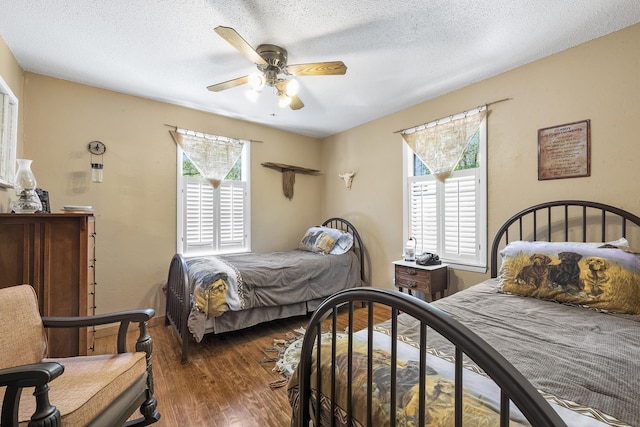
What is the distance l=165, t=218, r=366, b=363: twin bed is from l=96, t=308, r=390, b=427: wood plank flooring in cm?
17

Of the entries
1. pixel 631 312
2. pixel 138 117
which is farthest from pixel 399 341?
pixel 138 117

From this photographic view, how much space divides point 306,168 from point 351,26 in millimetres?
2668

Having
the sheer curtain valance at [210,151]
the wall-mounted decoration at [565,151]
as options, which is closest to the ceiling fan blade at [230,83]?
the sheer curtain valance at [210,151]

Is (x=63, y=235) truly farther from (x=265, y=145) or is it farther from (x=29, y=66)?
(x=265, y=145)

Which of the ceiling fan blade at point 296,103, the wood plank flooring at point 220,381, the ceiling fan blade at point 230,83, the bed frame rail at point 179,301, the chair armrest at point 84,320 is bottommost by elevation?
the wood plank flooring at point 220,381

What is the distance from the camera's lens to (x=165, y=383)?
204cm

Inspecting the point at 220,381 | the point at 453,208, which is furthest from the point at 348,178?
the point at 220,381

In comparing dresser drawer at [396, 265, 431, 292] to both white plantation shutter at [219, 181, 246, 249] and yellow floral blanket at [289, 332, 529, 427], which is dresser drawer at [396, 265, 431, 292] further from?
white plantation shutter at [219, 181, 246, 249]

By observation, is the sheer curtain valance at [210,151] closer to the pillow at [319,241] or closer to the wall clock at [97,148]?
the wall clock at [97,148]

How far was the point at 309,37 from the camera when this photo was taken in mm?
2076

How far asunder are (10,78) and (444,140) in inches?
156

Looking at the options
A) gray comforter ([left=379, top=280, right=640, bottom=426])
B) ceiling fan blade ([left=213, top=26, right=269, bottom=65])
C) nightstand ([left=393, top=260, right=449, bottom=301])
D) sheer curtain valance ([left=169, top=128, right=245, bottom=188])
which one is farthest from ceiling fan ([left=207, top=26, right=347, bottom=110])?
nightstand ([left=393, top=260, right=449, bottom=301])

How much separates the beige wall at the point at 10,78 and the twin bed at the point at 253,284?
1314 mm

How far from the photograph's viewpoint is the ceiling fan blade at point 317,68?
1.97 m
